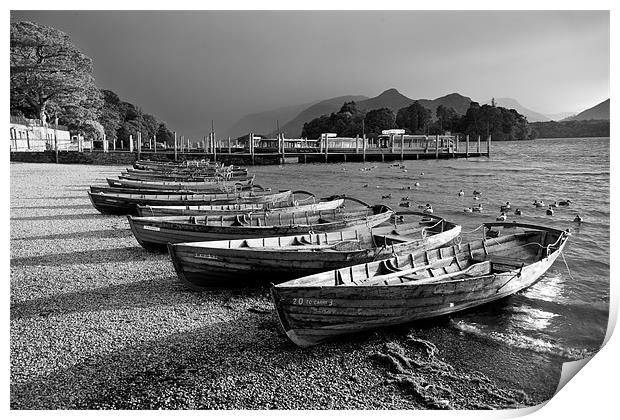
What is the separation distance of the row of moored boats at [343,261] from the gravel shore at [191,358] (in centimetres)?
40

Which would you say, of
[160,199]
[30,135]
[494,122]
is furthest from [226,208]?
[494,122]

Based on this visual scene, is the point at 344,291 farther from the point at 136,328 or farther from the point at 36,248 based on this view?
the point at 36,248

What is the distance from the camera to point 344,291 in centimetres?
545

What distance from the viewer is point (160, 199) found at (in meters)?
13.8

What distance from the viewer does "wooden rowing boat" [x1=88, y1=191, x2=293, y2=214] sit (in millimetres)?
13727

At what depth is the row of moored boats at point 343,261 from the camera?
555 centimetres

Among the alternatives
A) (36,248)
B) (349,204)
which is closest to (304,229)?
(36,248)

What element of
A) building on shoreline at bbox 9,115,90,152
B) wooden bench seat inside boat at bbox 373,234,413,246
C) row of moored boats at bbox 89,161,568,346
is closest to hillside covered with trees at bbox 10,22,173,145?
building on shoreline at bbox 9,115,90,152

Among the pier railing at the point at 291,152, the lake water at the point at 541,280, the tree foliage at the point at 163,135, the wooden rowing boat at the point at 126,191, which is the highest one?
the tree foliage at the point at 163,135

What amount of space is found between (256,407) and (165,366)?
4.07 feet

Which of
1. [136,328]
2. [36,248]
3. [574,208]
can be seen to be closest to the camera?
[136,328]

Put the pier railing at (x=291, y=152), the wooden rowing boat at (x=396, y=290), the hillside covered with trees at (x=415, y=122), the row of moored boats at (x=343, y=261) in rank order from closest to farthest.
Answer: the wooden rowing boat at (x=396, y=290) → the row of moored boats at (x=343, y=261) → the pier railing at (x=291, y=152) → the hillside covered with trees at (x=415, y=122)

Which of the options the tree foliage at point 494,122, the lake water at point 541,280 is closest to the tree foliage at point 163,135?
the tree foliage at point 494,122

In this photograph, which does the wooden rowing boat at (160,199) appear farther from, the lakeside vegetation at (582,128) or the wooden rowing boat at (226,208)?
the lakeside vegetation at (582,128)
